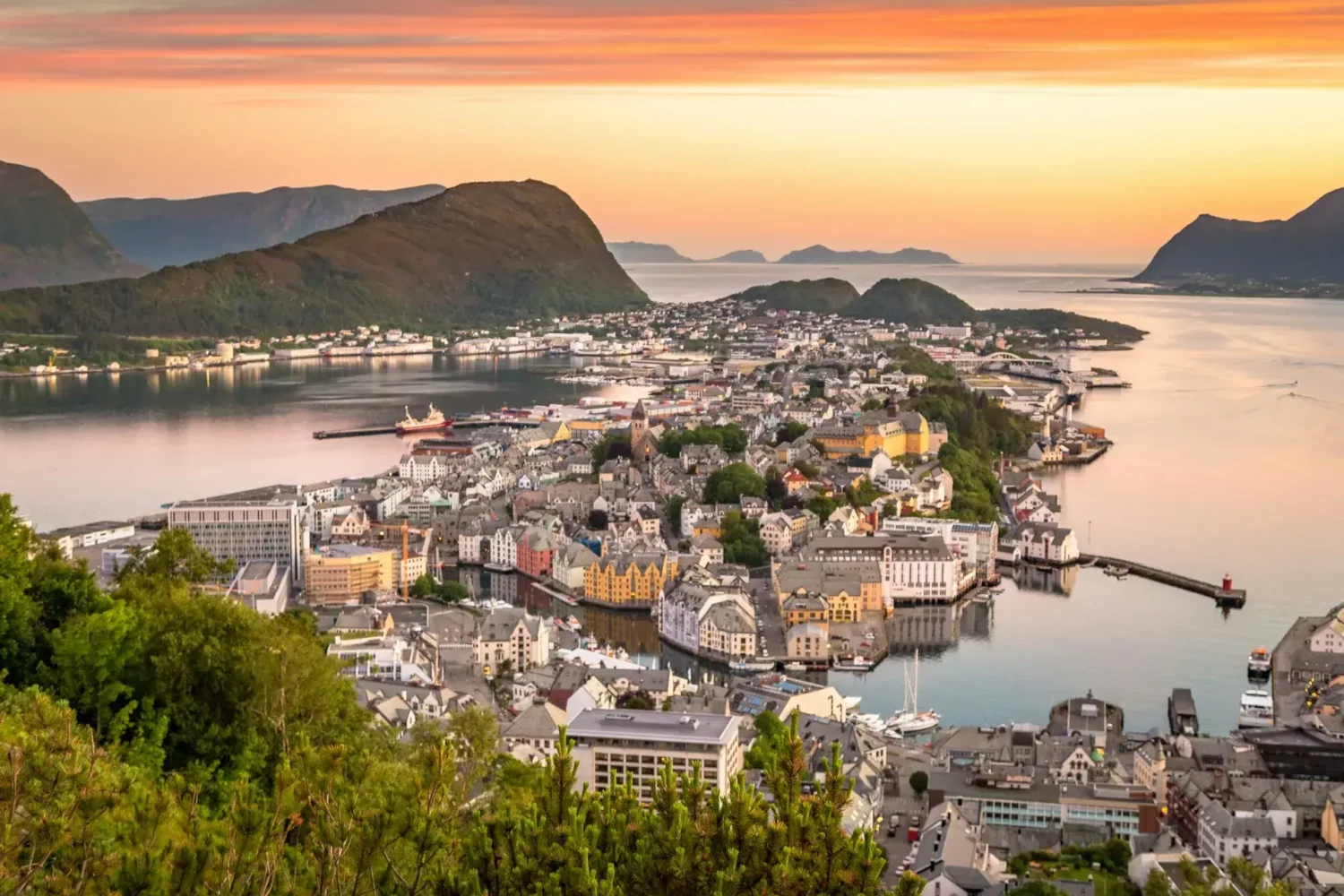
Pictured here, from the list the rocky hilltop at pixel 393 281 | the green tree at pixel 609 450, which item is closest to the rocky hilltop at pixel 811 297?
the rocky hilltop at pixel 393 281

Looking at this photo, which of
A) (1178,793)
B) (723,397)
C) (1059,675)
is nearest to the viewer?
(1178,793)

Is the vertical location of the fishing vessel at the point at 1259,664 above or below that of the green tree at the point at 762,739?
below

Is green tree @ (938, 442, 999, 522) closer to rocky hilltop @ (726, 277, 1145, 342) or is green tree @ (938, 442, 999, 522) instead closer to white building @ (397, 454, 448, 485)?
white building @ (397, 454, 448, 485)

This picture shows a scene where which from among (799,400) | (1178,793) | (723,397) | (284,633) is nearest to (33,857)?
(284,633)

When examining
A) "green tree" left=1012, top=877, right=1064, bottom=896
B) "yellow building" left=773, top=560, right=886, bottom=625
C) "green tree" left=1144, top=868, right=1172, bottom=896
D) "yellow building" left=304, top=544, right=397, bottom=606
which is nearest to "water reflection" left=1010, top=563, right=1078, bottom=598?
"yellow building" left=773, top=560, right=886, bottom=625

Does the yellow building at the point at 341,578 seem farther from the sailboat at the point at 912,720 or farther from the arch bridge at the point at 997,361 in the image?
the arch bridge at the point at 997,361

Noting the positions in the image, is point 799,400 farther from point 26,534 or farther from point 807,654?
point 26,534
